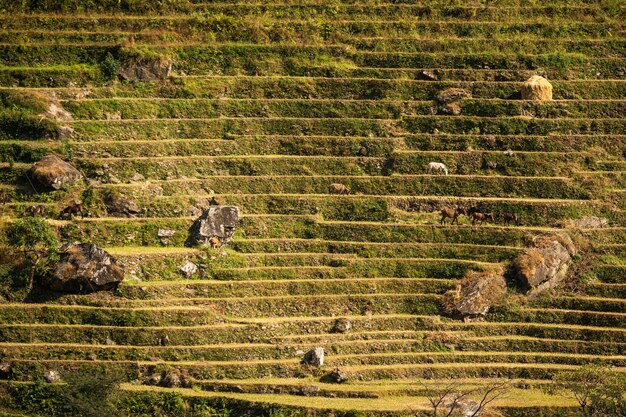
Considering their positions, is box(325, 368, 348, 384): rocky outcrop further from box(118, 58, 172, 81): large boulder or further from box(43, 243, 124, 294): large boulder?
box(118, 58, 172, 81): large boulder

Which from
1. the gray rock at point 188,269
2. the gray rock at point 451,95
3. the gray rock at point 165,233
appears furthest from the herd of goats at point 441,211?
the gray rock at point 451,95

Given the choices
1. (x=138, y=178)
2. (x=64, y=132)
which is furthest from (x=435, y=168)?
(x=64, y=132)

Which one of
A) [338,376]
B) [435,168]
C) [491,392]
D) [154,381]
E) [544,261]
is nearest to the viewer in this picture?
[154,381]

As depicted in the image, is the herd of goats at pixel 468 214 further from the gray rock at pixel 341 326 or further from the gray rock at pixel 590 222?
the gray rock at pixel 341 326

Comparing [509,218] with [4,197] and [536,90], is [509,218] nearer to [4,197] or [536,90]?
[536,90]

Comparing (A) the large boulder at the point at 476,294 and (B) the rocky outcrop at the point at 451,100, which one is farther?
(B) the rocky outcrop at the point at 451,100

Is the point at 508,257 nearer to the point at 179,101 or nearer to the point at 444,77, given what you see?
the point at 444,77
